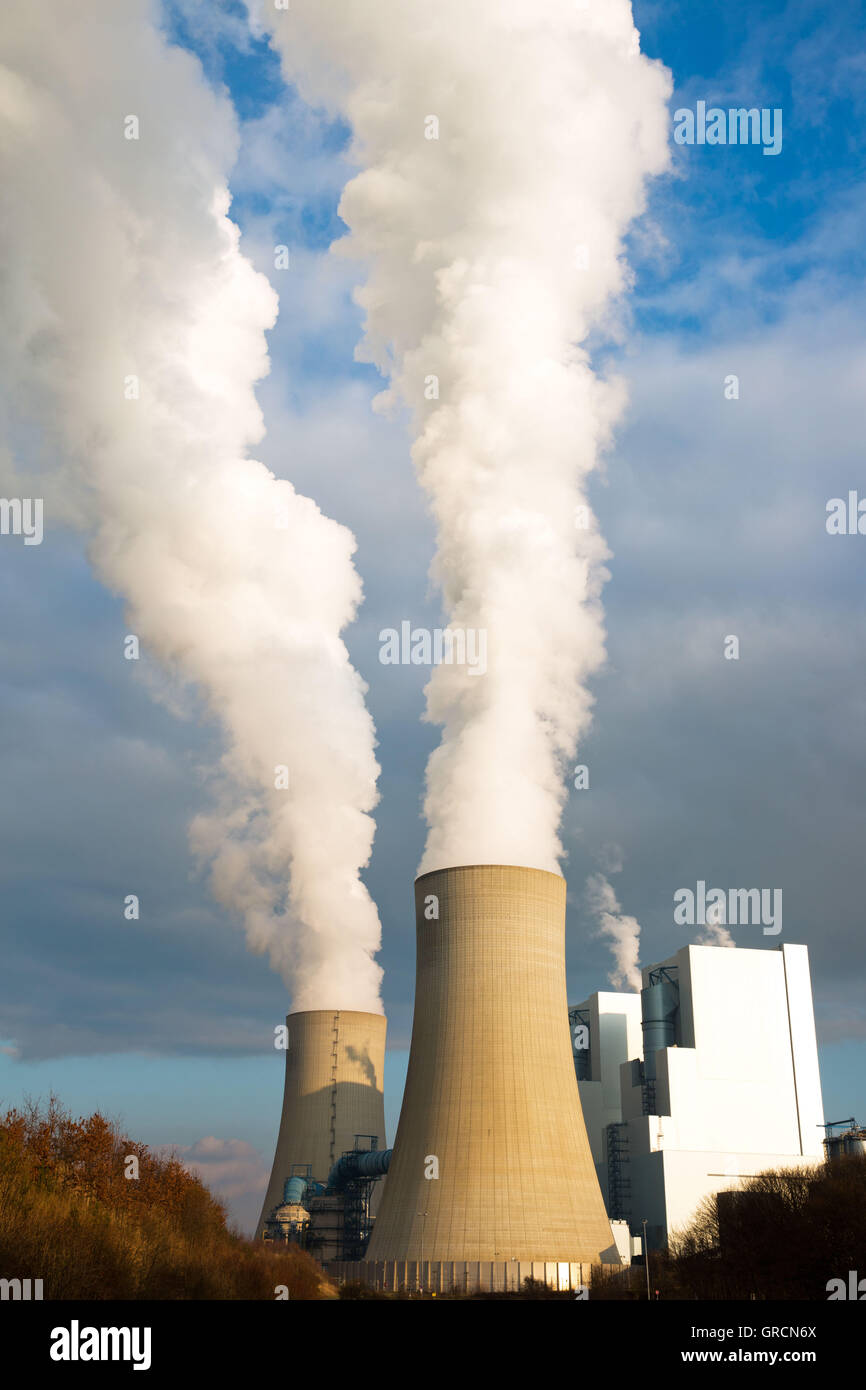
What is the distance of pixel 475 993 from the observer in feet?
74.3

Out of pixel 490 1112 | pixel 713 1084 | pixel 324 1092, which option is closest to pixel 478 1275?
pixel 490 1112

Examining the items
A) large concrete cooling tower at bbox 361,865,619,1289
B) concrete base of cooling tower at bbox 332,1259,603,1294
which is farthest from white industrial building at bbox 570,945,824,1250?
concrete base of cooling tower at bbox 332,1259,603,1294

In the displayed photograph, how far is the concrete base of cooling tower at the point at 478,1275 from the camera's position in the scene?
21.3m

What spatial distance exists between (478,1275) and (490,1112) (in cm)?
299

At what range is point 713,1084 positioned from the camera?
3512 centimetres

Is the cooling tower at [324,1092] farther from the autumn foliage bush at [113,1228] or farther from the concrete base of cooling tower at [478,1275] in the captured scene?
the concrete base of cooling tower at [478,1275]

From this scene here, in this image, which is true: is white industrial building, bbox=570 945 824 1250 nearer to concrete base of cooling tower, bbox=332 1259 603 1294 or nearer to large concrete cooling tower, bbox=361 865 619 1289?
large concrete cooling tower, bbox=361 865 619 1289

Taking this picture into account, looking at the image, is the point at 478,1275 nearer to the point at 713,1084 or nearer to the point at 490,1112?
the point at 490,1112

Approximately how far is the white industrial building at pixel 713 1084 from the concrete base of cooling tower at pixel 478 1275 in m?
11.7

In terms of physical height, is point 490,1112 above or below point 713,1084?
below
